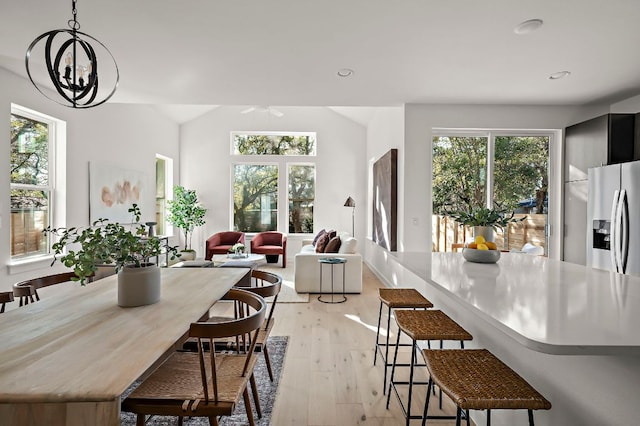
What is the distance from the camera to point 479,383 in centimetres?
126

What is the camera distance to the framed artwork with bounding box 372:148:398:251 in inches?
183

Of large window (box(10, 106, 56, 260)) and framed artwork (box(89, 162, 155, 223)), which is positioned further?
framed artwork (box(89, 162, 155, 223))

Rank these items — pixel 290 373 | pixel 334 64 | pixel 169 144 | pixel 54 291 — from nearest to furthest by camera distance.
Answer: pixel 290 373, pixel 334 64, pixel 54 291, pixel 169 144

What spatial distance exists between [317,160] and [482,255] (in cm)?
584

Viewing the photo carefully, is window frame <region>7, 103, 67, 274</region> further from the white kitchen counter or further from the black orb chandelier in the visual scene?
the white kitchen counter

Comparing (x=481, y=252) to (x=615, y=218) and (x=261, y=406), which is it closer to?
(x=261, y=406)

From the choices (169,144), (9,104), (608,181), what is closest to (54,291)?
(9,104)

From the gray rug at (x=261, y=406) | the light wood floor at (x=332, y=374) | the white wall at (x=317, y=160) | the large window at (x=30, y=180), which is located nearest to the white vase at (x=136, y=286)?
the gray rug at (x=261, y=406)

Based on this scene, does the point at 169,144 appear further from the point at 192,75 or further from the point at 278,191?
the point at 192,75

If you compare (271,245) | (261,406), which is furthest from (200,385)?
(271,245)

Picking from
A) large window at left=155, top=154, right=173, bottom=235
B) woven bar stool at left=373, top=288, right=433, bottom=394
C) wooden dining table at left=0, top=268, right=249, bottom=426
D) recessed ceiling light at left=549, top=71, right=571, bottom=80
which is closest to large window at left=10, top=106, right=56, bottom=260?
wooden dining table at left=0, top=268, right=249, bottom=426

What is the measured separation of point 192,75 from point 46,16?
127 cm

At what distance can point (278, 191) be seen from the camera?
7.75 metres

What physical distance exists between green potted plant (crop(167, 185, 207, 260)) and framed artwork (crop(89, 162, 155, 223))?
855mm
